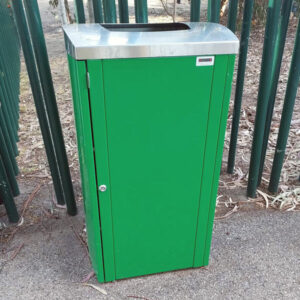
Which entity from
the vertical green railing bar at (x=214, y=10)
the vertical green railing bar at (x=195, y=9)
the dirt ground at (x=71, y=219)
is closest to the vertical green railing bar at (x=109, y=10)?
the vertical green railing bar at (x=195, y=9)

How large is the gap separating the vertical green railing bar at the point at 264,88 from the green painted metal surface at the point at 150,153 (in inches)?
35.3

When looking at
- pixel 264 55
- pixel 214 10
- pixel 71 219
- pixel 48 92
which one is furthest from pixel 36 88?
pixel 264 55

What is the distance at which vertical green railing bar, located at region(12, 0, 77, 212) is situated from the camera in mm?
2064

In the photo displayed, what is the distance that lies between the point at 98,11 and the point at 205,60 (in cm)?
91

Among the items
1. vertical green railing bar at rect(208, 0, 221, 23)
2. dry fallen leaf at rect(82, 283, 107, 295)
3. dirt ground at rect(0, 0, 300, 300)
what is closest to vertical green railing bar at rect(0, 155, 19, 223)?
dirt ground at rect(0, 0, 300, 300)

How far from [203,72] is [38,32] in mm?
1058

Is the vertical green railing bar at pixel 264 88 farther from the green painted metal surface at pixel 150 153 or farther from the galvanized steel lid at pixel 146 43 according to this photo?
the green painted metal surface at pixel 150 153

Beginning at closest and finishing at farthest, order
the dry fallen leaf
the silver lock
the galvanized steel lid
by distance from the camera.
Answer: the galvanized steel lid < the silver lock < the dry fallen leaf

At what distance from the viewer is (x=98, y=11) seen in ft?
7.10

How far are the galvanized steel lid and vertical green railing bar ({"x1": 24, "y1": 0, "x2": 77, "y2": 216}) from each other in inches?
15.0

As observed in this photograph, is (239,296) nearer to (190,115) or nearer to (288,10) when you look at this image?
(190,115)

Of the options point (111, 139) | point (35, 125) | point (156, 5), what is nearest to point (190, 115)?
point (111, 139)

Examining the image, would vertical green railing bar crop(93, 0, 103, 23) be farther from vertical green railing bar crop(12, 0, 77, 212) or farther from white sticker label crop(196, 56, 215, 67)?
white sticker label crop(196, 56, 215, 67)

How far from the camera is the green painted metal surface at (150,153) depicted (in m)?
1.61
